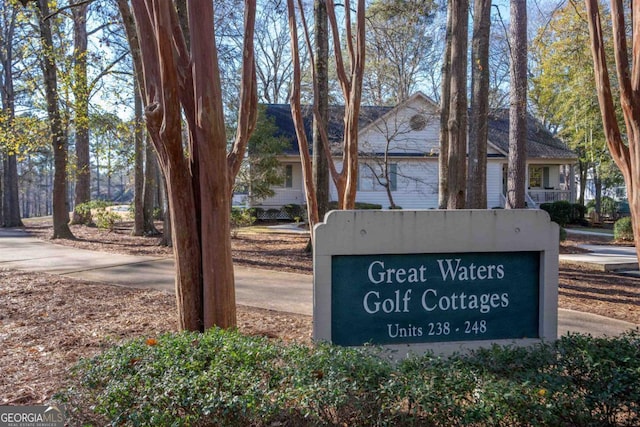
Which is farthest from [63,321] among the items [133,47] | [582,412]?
[582,412]

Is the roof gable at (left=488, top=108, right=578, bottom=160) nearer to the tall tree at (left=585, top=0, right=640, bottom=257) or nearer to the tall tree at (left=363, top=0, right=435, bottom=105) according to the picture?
the tall tree at (left=363, top=0, right=435, bottom=105)

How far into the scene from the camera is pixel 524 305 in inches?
152

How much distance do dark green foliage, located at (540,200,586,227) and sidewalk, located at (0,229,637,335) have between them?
66.7 feet

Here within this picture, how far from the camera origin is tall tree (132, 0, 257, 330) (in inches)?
174

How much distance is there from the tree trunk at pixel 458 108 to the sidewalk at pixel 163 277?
295 cm

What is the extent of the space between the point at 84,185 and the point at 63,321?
57.8 feet

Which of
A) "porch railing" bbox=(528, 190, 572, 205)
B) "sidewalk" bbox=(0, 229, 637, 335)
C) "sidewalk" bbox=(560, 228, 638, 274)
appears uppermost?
"porch railing" bbox=(528, 190, 572, 205)

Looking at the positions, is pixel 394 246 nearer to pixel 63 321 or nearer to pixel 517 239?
pixel 517 239

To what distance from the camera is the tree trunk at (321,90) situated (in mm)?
11500

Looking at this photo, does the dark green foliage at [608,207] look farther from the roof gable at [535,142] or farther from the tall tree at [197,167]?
the tall tree at [197,167]

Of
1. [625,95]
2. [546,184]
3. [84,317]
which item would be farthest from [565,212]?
[84,317]

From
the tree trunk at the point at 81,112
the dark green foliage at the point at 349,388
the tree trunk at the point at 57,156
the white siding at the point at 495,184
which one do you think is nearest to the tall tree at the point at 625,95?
the dark green foliage at the point at 349,388

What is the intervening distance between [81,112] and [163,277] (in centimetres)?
534

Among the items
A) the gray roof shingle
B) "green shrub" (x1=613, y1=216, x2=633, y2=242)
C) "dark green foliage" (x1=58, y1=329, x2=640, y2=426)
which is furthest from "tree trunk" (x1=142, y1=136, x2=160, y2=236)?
"green shrub" (x1=613, y1=216, x2=633, y2=242)
